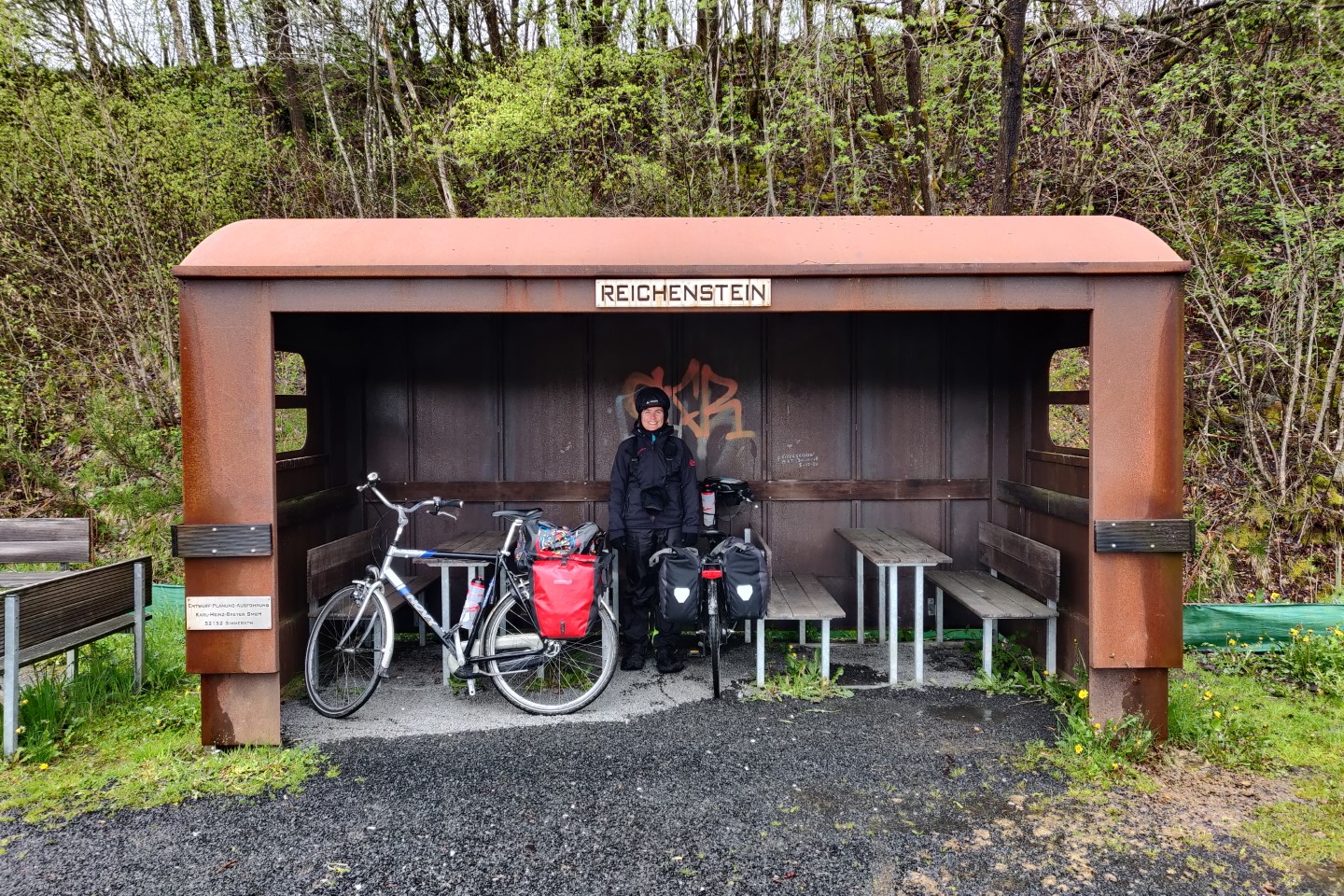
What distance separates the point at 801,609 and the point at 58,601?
4.14 m

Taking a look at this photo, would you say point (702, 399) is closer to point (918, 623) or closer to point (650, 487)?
point (650, 487)

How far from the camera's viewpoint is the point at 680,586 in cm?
429

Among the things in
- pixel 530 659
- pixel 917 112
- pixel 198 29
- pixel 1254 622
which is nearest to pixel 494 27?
pixel 198 29

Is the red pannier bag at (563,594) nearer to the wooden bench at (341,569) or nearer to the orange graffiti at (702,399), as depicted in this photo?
the wooden bench at (341,569)

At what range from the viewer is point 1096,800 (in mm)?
3344

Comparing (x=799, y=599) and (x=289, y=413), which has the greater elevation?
(x=289, y=413)

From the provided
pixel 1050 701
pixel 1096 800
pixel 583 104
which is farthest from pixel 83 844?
pixel 583 104

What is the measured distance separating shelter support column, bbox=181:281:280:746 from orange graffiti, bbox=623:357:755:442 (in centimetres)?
265

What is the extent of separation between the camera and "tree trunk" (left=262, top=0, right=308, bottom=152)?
32.2 ft

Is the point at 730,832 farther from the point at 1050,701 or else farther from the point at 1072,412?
the point at 1072,412

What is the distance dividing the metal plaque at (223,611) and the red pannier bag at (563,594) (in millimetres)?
1380

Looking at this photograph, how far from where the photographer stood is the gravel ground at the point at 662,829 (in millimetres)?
2789

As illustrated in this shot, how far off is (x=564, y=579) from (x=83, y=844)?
7.44ft

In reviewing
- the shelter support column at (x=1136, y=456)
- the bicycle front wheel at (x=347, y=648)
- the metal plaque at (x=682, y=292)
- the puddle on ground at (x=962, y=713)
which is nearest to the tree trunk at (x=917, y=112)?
the shelter support column at (x=1136, y=456)
